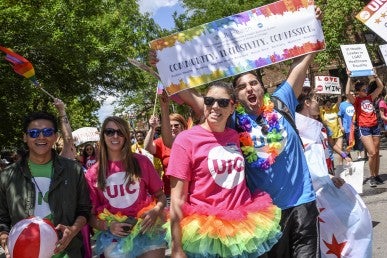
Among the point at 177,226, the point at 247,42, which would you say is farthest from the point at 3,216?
the point at 247,42

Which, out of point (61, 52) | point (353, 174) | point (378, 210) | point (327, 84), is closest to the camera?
point (353, 174)

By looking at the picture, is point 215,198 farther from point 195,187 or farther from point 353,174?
point 353,174

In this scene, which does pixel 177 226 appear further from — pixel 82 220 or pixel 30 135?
pixel 30 135

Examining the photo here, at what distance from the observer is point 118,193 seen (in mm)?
3906

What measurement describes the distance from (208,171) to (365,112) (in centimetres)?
673

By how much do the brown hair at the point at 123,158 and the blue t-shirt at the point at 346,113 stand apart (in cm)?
992

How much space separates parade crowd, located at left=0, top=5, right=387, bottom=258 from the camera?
126 inches

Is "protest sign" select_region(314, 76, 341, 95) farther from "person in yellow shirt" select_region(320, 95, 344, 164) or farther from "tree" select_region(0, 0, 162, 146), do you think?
"tree" select_region(0, 0, 162, 146)

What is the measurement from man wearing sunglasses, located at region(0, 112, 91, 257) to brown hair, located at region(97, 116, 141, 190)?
297 millimetres

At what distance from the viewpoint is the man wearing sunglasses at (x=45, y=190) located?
3.42 meters

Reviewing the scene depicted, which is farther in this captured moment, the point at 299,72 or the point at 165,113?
the point at 165,113

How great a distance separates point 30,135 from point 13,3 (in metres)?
10.6

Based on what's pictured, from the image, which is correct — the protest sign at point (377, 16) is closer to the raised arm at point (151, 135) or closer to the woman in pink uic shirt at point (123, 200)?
the raised arm at point (151, 135)

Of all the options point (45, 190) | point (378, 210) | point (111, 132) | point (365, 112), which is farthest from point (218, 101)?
point (365, 112)
